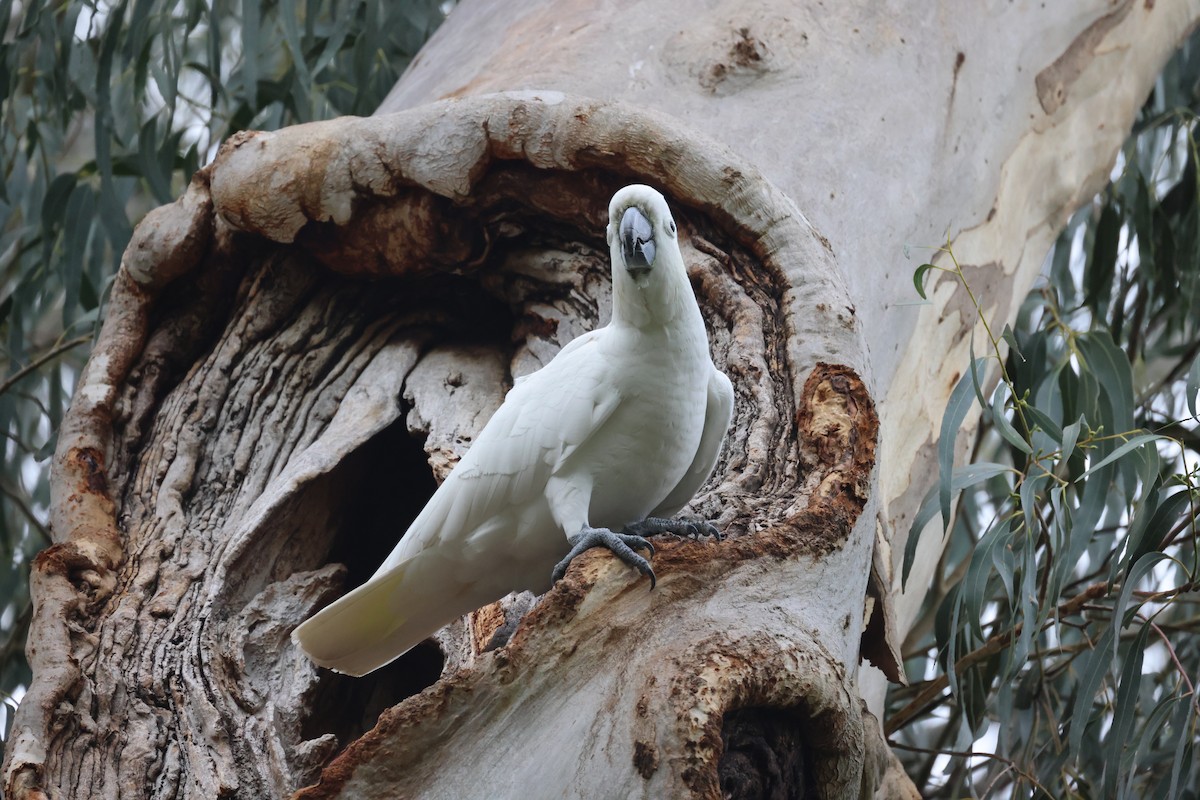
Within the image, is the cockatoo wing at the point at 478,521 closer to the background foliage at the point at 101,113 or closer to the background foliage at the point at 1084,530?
the background foliage at the point at 1084,530

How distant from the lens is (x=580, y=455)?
1835mm

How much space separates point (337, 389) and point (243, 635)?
59 cm

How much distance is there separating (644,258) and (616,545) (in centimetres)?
42

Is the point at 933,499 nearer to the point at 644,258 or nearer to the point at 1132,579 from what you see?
the point at 1132,579

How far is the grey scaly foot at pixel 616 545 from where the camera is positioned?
5.25ft

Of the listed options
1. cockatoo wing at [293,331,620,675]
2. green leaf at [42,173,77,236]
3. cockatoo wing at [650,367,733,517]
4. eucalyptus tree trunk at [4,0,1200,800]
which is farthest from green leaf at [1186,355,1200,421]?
green leaf at [42,173,77,236]

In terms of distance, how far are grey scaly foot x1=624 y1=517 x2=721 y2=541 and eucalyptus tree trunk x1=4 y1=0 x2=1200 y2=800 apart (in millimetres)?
34

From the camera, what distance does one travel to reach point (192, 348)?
8.46 feet

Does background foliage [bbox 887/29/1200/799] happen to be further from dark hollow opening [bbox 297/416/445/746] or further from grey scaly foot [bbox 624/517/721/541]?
dark hollow opening [bbox 297/416/445/746]

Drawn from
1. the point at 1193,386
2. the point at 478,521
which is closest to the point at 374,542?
the point at 478,521

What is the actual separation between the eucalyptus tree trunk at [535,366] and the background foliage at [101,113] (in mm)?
690

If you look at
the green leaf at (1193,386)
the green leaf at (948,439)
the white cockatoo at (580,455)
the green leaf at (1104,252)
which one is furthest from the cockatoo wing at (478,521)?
the green leaf at (1104,252)

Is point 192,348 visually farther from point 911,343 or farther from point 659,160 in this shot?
point 911,343

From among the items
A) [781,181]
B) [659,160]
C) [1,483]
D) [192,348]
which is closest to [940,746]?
[781,181]
